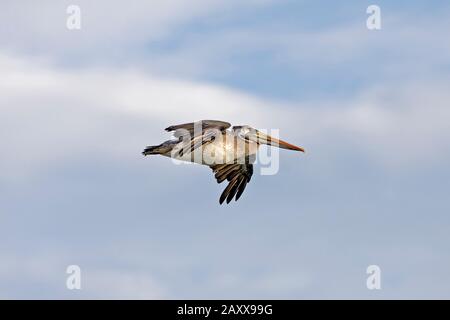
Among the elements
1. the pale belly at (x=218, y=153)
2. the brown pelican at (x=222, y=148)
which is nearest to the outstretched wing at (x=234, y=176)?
the brown pelican at (x=222, y=148)

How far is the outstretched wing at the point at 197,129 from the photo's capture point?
25.7 meters

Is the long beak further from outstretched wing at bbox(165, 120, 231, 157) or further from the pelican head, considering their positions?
outstretched wing at bbox(165, 120, 231, 157)

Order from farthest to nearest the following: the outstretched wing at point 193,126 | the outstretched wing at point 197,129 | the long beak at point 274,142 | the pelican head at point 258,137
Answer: the long beak at point 274,142, the pelican head at point 258,137, the outstretched wing at point 193,126, the outstretched wing at point 197,129

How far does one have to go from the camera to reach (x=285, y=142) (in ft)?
93.1

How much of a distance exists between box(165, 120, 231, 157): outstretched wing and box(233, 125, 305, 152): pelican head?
25.0 inches

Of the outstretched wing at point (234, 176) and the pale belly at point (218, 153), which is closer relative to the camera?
the pale belly at point (218, 153)

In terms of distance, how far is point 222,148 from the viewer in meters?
26.9

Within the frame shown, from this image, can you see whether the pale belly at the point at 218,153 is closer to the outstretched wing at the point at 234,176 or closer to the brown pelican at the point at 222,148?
the brown pelican at the point at 222,148

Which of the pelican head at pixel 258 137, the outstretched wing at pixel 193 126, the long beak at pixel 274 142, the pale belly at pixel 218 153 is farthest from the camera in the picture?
the long beak at pixel 274 142

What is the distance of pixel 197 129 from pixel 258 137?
200 cm
